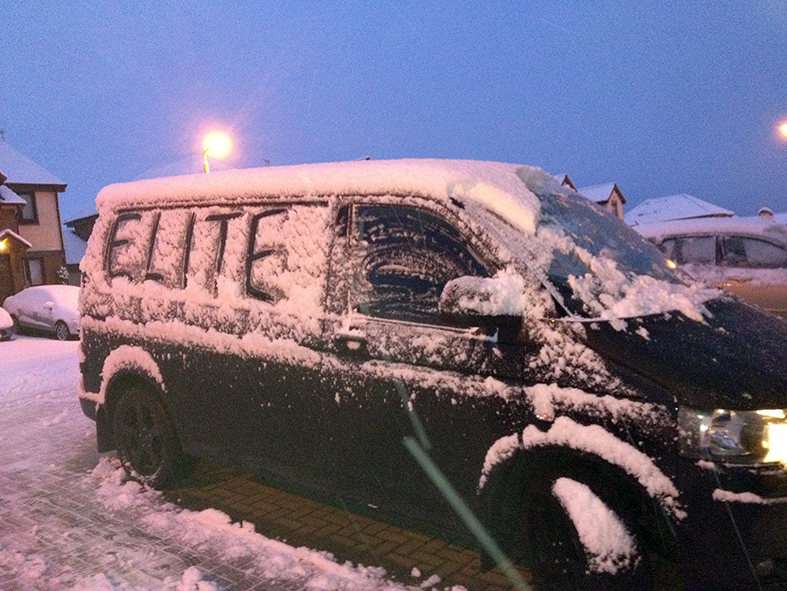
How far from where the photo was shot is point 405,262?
3.32 meters

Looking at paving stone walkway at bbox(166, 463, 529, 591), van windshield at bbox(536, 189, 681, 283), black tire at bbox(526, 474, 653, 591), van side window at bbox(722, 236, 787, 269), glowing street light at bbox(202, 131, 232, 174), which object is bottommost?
paving stone walkway at bbox(166, 463, 529, 591)

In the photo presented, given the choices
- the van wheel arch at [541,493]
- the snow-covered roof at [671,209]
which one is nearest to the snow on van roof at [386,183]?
the van wheel arch at [541,493]

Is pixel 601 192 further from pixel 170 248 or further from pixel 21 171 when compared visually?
pixel 170 248

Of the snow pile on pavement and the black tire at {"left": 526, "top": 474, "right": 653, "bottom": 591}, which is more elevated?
the black tire at {"left": 526, "top": 474, "right": 653, "bottom": 591}

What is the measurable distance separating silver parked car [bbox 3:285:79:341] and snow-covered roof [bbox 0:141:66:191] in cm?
1572

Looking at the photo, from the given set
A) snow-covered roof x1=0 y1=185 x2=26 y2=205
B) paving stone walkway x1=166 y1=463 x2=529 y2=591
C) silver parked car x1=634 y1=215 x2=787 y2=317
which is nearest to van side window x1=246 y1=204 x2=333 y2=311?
paving stone walkway x1=166 y1=463 x2=529 y2=591

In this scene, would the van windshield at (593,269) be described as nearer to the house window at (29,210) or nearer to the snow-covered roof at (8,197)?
the snow-covered roof at (8,197)

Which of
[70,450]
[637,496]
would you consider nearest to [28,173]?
[70,450]

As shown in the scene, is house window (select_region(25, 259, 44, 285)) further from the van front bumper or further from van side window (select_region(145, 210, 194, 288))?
the van front bumper

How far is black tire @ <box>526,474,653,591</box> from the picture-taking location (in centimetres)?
268

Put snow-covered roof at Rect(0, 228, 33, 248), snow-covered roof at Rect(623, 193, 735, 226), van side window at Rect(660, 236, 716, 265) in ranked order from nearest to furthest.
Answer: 1. van side window at Rect(660, 236, 716, 265)
2. snow-covered roof at Rect(0, 228, 33, 248)
3. snow-covered roof at Rect(623, 193, 735, 226)

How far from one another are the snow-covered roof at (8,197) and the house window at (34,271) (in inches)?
153

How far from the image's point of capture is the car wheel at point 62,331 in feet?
59.7

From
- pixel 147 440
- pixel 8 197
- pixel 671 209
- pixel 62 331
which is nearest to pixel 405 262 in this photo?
pixel 147 440
